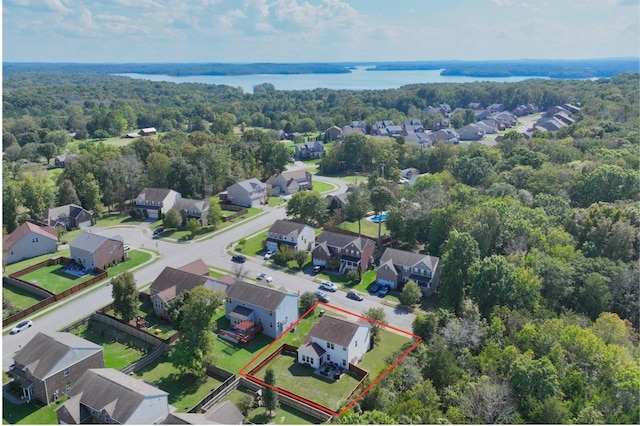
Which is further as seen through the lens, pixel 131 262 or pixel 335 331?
pixel 131 262

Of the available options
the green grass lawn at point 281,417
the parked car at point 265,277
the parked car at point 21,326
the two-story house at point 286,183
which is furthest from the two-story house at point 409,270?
the two-story house at point 286,183

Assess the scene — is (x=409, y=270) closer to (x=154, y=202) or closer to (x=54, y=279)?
(x=54, y=279)

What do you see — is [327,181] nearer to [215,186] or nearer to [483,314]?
[215,186]

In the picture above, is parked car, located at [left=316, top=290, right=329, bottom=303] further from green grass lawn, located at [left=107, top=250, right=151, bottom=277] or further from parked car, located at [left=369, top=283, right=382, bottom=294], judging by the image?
green grass lawn, located at [left=107, top=250, right=151, bottom=277]

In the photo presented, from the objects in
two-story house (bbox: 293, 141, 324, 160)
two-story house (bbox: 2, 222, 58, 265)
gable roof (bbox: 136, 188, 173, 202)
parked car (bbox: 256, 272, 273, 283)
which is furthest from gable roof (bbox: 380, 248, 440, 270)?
two-story house (bbox: 293, 141, 324, 160)

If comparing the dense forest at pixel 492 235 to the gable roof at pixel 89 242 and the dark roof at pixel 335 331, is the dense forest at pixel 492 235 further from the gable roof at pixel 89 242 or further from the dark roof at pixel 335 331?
the gable roof at pixel 89 242

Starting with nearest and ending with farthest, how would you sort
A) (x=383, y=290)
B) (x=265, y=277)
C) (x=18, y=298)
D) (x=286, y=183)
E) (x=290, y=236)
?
1. (x=18, y=298)
2. (x=383, y=290)
3. (x=265, y=277)
4. (x=290, y=236)
5. (x=286, y=183)

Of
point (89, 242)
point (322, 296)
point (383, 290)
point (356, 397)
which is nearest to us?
point (356, 397)

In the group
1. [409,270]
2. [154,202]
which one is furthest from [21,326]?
[409,270]
